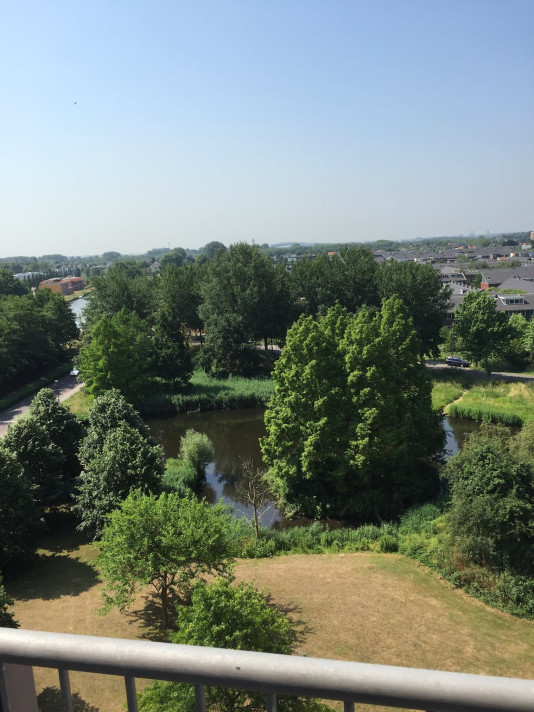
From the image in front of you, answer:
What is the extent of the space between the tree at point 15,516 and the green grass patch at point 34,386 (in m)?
21.5

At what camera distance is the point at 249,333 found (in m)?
48.9

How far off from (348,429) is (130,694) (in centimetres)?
2178

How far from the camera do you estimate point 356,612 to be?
1466cm

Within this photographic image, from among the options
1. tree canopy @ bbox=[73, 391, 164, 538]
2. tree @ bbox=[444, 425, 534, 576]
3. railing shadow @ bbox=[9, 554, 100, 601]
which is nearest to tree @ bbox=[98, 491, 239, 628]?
railing shadow @ bbox=[9, 554, 100, 601]

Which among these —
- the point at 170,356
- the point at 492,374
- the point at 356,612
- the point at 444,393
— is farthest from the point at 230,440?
the point at 492,374

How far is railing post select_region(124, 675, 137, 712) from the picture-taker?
5.82 ft

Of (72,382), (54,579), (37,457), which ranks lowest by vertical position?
(54,579)

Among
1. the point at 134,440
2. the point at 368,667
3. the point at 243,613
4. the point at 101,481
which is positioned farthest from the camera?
the point at 134,440

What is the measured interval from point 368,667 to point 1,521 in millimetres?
18113

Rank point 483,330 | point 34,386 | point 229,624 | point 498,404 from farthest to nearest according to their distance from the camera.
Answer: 1. point 483,330
2. point 34,386
3. point 498,404
4. point 229,624

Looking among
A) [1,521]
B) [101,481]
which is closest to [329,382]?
[101,481]

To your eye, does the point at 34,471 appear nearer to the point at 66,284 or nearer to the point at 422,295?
the point at 422,295

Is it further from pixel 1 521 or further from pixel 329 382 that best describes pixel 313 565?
pixel 1 521

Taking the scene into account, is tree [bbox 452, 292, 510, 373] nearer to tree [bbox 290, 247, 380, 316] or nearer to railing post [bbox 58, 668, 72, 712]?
tree [bbox 290, 247, 380, 316]
